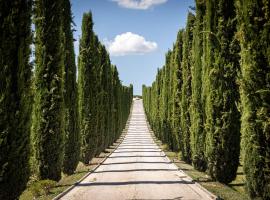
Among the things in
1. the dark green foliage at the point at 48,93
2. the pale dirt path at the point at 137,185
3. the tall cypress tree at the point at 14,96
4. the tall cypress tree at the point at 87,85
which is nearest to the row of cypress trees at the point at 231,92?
the pale dirt path at the point at 137,185

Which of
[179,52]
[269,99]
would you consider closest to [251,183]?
[269,99]

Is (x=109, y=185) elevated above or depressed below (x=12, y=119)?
below

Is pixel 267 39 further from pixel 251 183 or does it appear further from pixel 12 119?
pixel 12 119

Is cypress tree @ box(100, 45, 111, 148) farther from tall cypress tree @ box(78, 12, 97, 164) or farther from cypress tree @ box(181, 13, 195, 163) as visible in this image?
cypress tree @ box(181, 13, 195, 163)

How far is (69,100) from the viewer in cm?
2281

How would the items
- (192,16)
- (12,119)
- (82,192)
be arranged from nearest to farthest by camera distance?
(12,119), (82,192), (192,16)

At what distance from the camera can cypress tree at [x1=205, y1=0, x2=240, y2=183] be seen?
16.6 m

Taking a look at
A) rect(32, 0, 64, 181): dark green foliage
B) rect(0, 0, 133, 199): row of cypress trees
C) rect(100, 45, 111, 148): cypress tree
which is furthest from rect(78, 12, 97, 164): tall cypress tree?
rect(32, 0, 64, 181): dark green foliage

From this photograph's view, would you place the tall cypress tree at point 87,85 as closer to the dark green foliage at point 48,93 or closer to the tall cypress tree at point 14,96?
the dark green foliage at point 48,93

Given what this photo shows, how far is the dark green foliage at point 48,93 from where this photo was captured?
17.3m

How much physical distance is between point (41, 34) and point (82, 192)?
6.46 m

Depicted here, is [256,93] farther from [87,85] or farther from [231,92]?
[87,85]

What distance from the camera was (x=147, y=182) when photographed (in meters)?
17.8

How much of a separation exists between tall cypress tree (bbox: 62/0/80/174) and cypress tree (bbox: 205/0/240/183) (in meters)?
7.54
